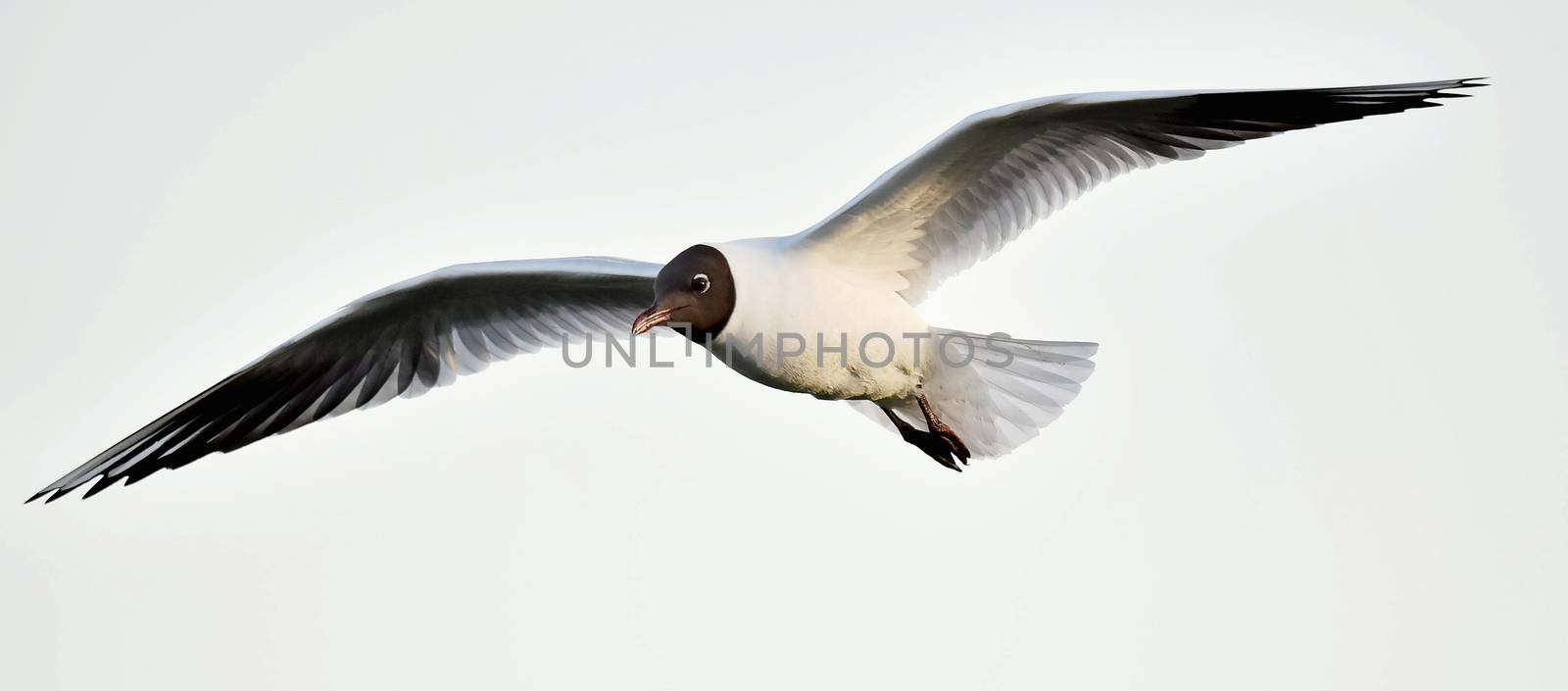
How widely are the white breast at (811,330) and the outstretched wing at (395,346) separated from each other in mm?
611

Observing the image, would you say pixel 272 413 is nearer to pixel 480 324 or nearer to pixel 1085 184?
pixel 480 324

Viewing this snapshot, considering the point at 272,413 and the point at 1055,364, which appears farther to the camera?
the point at 272,413

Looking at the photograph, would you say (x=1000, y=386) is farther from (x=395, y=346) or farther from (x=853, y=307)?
(x=395, y=346)

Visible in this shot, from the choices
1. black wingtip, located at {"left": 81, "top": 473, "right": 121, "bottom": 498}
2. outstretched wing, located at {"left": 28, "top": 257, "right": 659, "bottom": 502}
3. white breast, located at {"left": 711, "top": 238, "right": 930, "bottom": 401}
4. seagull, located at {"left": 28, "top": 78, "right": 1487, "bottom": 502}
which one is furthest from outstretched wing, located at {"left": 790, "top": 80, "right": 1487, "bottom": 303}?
black wingtip, located at {"left": 81, "top": 473, "right": 121, "bottom": 498}

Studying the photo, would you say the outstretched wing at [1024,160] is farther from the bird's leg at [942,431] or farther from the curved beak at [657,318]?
the curved beak at [657,318]

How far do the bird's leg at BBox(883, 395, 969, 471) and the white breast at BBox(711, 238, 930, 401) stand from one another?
0.27 m

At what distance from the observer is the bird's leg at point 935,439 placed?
21.2ft

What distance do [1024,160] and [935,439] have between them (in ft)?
3.80

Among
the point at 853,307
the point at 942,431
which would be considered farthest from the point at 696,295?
the point at 942,431

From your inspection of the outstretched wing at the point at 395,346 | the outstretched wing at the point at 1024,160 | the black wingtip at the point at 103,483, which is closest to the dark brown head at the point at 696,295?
the outstretched wing at the point at 1024,160

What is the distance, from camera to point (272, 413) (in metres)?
7.04

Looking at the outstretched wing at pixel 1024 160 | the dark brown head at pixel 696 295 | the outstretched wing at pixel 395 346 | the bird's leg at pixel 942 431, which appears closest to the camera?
the outstretched wing at pixel 1024 160

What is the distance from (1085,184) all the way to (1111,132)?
24cm

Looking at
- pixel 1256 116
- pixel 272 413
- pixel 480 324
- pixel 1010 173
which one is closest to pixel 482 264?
pixel 480 324
